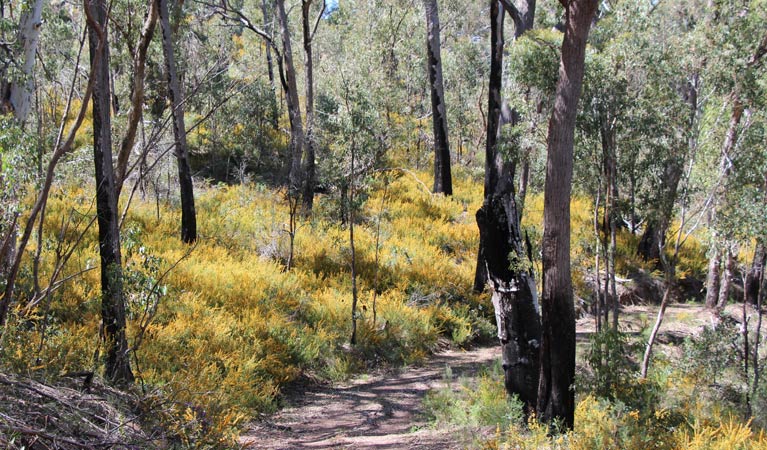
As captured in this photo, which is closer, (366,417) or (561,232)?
(561,232)

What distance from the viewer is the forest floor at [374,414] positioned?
6.64 meters

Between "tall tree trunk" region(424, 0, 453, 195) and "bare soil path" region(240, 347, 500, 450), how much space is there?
321 inches

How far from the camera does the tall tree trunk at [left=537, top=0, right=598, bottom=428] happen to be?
208 inches

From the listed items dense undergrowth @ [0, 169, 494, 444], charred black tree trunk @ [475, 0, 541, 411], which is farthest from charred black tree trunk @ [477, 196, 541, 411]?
dense undergrowth @ [0, 169, 494, 444]

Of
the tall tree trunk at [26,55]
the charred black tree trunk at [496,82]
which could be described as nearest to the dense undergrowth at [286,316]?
the tall tree trunk at [26,55]

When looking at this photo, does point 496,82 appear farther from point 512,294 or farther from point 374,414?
point 374,414

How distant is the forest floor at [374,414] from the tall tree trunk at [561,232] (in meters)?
0.96

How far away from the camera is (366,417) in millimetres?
7898

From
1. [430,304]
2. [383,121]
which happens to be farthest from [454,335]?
[383,121]

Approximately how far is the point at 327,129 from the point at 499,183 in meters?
4.42

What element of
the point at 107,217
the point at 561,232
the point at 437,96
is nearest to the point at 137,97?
the point at 107,217

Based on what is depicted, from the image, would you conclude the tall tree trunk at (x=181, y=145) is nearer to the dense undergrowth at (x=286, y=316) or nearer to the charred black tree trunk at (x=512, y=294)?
the dense undergrowth at (x=286, y=316)

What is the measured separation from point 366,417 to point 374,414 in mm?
165

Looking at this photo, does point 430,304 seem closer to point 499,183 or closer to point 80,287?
point 499,183
